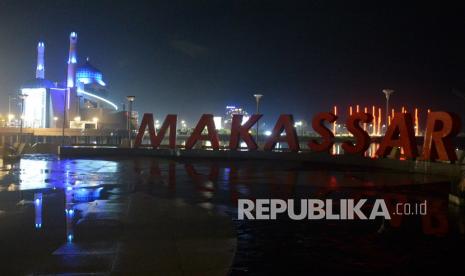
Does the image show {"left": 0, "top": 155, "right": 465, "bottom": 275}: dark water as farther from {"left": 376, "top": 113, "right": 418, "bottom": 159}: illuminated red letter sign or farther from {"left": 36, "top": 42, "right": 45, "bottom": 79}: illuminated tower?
{"left": 36, "top": 42, "right": 45, "bottom": 79}: illuminated tower

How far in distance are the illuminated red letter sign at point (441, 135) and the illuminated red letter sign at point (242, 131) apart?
13957 millimetres

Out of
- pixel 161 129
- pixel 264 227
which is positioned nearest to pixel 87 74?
pixel 161 129

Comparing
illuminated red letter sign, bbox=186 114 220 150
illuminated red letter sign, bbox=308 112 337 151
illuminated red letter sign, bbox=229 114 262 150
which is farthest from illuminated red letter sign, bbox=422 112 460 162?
illuminated red letter sign, bbox=186 114 220 150

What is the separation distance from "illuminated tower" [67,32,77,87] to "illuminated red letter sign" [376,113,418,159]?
5053 inches

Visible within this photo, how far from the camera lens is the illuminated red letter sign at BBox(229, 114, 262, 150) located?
38.9 metres

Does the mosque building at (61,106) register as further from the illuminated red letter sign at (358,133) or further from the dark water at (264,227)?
the dark water at (264,227)

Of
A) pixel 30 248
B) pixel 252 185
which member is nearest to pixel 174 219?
pixel 30 248

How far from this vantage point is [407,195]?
18.6 m

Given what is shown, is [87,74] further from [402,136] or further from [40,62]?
[402,136]

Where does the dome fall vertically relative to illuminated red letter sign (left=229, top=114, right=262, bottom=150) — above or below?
above

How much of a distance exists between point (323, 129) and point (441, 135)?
905 cm

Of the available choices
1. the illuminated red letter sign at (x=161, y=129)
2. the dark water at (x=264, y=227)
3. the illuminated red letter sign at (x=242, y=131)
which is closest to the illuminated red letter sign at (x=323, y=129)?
the illuminated red letter sign at (x=242, y=131)

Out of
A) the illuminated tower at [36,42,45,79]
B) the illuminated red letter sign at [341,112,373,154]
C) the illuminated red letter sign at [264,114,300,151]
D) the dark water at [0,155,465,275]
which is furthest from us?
the illuminated tower at [36,42,45,79]

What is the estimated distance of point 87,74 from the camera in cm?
18362
